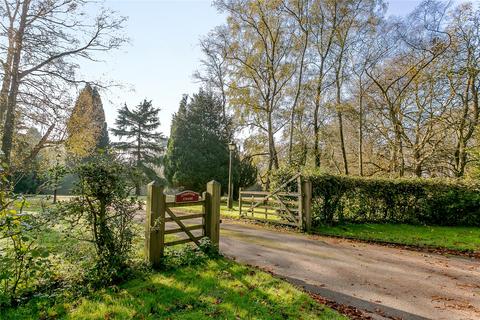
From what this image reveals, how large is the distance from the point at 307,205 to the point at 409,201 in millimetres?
5473

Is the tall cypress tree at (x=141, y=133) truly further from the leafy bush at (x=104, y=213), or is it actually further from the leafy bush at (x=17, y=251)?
the leafy bush at (x=17, y=251)

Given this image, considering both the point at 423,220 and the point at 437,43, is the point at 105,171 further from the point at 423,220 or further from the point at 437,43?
the point at 437,43

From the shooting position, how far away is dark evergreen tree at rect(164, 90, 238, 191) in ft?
84.9

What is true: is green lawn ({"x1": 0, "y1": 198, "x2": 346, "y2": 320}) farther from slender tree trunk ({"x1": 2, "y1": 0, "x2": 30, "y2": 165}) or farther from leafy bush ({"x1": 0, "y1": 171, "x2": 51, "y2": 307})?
slender tree trunk ({"x1": 2, "y1": 0, "x2": 30, "y2": 165})

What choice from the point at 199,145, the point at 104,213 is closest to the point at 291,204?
the point at 104,213

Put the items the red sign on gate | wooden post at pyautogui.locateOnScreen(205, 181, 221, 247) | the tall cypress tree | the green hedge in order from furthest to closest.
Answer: the tall cypress tree, the green hedge, wooden post at pyautogui.locateOnScreen(205, 181, 221, 247), the red sign on gate

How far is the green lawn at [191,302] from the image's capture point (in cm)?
399

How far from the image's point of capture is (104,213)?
5.09 meters

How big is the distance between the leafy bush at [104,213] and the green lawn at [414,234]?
24.6 feet

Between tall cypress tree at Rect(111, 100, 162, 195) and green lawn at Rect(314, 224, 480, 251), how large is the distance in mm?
26131

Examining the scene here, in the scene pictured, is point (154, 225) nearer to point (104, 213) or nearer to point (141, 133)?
point (104, 213)

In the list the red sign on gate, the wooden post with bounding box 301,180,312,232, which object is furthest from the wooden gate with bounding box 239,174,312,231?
the red sign on gate

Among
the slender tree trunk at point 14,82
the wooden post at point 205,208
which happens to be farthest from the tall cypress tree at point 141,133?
the wooden post at point 205,208

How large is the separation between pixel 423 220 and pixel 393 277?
855cm
